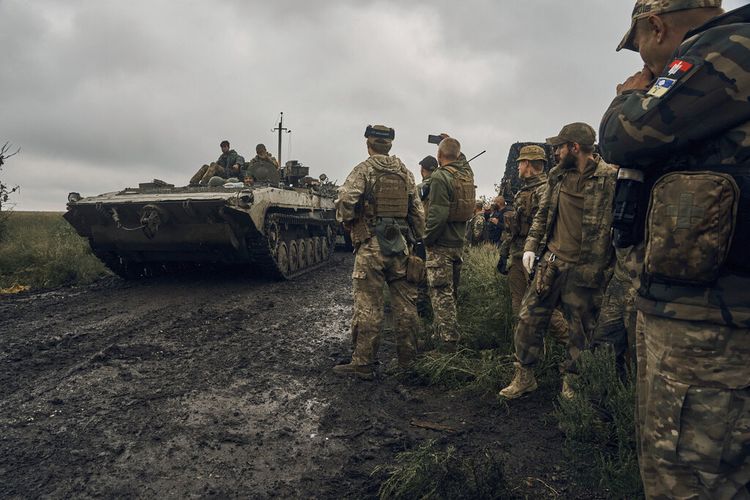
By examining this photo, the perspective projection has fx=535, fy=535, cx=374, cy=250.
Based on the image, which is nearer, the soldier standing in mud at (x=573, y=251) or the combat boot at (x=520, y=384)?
the soldier standing in mud at (x=573, y=251)

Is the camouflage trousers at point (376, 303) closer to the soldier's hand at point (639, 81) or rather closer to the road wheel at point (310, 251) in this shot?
the soldier's hand at point (639, 81)

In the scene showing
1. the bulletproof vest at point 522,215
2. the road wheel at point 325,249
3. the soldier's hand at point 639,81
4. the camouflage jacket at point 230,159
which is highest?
the camouflage jacket at point 230,159

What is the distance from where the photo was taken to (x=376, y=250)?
4.32 metres

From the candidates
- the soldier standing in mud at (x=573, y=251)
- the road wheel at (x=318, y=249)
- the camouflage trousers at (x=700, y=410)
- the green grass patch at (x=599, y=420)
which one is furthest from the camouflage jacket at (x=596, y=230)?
the road wheel at (x=318, y=249)

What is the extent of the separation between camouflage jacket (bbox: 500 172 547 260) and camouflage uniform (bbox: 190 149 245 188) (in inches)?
302

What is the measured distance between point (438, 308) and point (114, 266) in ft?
21.5

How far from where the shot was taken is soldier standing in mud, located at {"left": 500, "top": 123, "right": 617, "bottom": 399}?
336 centimetres

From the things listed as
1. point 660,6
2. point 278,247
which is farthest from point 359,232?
point 278,247

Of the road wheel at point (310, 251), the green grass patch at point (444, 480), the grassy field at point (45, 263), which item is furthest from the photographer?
the road wheel at point (310, 251)

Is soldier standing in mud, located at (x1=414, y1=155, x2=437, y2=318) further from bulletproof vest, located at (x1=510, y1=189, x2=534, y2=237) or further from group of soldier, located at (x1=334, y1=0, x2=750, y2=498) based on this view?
group of soldier, located at (x1=334, y1=0, x2=750, y2=498)

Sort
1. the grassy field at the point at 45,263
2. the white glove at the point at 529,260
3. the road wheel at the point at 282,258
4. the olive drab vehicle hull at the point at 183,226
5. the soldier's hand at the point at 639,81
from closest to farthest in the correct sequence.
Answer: the soldier's hand at the point at 639,81, the white glove at the point at 529,260, the olive drab vehicle hull at the point at 183,226, the grassy field at the point at 45,263, the road wheel at the point at 282,258

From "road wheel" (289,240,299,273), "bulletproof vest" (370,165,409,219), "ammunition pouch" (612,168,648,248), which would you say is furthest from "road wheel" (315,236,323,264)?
"ammunition pouch" (612,168,648,248)

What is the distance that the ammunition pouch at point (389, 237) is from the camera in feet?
14.1

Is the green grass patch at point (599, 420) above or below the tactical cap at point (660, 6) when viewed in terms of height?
below
